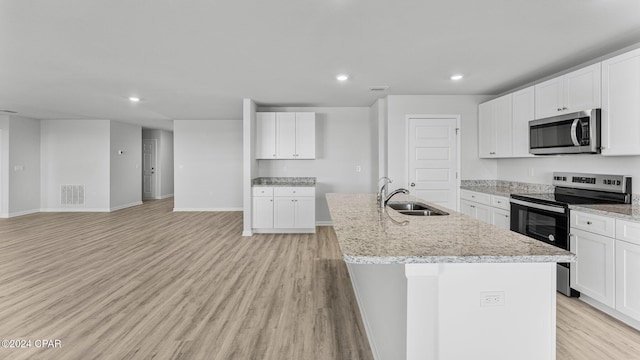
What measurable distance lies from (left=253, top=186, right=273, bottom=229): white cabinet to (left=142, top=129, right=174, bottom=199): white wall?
6404 millimetres

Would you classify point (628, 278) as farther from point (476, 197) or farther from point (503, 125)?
point (503, 125)

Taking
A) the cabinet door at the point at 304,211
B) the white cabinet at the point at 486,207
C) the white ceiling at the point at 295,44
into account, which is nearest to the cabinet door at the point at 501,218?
the white cabinet at the point at 486,207

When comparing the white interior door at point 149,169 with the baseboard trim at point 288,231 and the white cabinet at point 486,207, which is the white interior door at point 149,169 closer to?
the baseboard trim at point 288,231

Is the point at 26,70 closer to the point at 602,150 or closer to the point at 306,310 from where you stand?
the point at 306,310

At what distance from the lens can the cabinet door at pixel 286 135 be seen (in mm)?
5508

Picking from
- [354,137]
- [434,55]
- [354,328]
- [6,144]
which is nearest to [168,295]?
[354,328]

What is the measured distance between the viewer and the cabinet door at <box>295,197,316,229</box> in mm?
5297

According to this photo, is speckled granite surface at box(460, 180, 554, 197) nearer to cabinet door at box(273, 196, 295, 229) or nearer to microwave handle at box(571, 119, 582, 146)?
microwave handle at box(571, 119, 582, 146)

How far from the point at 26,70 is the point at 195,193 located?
4530mm

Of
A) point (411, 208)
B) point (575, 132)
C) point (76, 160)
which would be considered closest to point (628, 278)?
point (575, 132)

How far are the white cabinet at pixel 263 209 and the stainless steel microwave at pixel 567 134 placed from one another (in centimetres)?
384

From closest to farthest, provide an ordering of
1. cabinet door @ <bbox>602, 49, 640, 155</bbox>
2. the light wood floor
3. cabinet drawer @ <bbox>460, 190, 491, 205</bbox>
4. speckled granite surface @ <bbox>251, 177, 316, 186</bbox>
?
1. the light wood floor
2. cabinet door @ <bbox>602, 49, 640, 155</bbox>
3. cabinet drawer @ <bbox>460, 190, 491, 205</bbox>
4. speckled granite surface @ <bbox>251, 177, 316, 186</bbox>

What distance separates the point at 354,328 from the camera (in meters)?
2.23

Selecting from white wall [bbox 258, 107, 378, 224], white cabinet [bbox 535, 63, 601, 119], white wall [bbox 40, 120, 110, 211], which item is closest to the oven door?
white cabinet [bbox 535, 63, 601, 119]
